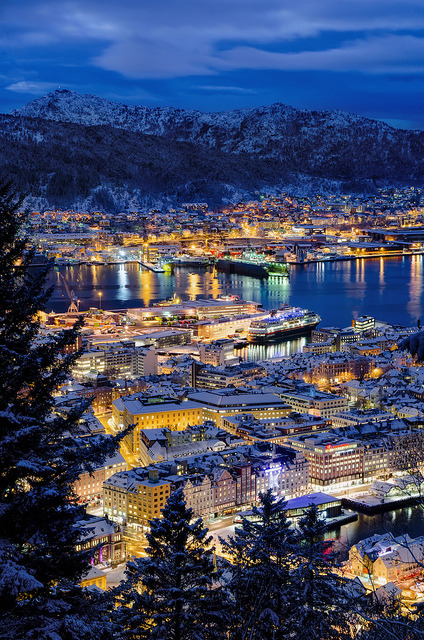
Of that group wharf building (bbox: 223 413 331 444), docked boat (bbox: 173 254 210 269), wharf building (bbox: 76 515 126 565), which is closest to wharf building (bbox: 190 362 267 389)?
wharf building (bbox: 223 413 331 444)

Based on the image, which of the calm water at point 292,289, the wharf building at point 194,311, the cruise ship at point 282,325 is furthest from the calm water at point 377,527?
the wharf building at point 194,311

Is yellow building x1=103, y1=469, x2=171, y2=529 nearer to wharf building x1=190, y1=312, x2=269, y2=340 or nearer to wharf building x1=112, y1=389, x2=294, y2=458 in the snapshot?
wharf building x1=112, y1=389, x2=294, y2=458

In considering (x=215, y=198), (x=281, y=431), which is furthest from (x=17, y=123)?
(x=281, y=431)

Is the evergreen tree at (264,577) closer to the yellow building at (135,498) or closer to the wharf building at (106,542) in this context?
the wharf building at (106,542)

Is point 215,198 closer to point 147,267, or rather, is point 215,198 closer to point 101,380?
point 147,267

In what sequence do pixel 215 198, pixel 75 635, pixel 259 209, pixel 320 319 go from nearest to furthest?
pixel 75 635, pixel 320 319, pixel 259 209, pixel 215 198

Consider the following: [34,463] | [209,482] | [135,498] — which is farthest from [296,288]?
[34,463]

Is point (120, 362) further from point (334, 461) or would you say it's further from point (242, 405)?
point (334, 461)
